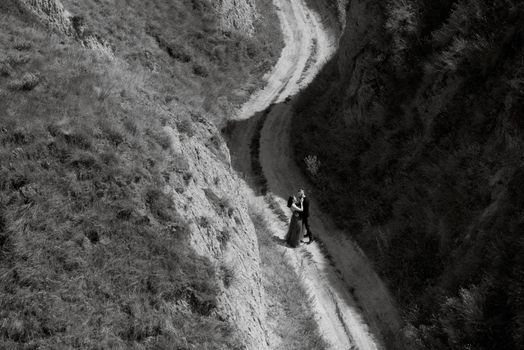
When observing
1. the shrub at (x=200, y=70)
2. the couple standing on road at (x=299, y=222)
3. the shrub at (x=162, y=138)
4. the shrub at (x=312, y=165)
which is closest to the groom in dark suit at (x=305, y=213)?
the couple standing on road at (x=299, y=222)

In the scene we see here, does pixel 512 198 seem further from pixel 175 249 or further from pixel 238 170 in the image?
pixel 238 170

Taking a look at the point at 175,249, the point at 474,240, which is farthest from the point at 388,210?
the point at 175,249

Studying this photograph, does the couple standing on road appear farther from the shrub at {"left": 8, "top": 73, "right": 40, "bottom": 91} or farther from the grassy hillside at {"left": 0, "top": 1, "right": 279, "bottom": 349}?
the shrub at {"left": 8, "top": 73, "right": 40, "bottom": 91}

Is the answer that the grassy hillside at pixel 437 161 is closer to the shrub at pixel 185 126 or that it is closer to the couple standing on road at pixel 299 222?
the couple standing on road at pixel 299 222

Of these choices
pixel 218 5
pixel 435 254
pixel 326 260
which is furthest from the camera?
pixel 218 5

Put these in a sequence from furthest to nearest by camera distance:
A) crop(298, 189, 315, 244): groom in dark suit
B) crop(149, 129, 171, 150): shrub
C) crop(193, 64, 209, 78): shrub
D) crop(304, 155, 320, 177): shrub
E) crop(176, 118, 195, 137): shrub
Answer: crop(193, 64, 209, 78): shrub
crop(304, 155, 320, 177): shrub
crop(298, 189, 315, 244): groom in dark suit
crop(176, 118, 195, 137): shrub
crop(149, 129, 171, 150): shrub

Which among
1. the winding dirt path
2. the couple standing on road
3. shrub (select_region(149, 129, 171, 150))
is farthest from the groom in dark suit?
shrub (select_region(149, 129, 171, 150))
